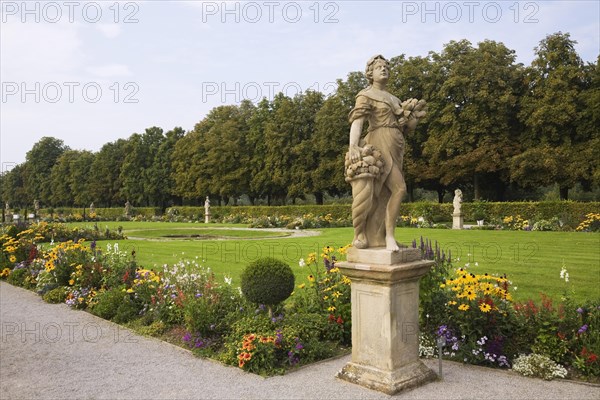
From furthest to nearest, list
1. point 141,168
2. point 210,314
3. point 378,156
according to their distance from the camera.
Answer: point 141,168, point 210,314, point 378,156

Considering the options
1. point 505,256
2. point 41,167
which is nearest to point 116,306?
point 505,256

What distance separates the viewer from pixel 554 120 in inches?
1118

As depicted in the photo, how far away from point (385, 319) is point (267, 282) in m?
2.16

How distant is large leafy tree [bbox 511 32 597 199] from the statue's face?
2642 cm

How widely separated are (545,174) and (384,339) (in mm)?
27748

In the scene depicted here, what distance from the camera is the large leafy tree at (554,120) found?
2806cm

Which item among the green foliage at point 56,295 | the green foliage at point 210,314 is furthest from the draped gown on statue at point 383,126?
the green foliage at point 56,295

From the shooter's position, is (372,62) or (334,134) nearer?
(372,62)

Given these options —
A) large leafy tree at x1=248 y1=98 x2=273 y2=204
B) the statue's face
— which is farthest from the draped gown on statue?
large leafy tree at x1=248 y1=98 x2=273 y2=204

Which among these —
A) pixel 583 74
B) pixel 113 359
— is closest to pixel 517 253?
pixel 113 359

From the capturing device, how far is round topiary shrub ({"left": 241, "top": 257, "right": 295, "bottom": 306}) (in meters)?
6.58

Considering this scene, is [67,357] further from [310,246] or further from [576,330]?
[310,246]

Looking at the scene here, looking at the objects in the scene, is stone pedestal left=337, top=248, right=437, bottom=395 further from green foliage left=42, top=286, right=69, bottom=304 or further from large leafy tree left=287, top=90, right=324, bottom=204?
large leafy tree left=287, top=90, right=324, bottom=204

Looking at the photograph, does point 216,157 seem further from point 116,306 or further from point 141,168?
point 116,306
